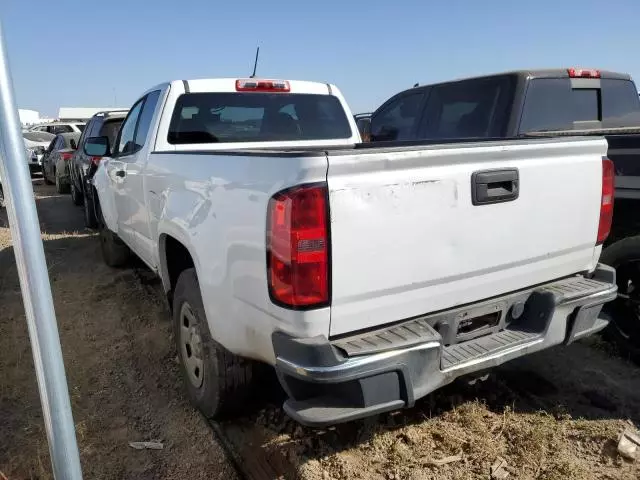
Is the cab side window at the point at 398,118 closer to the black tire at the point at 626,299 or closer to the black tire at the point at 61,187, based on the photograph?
the black tire at the point at 626,299

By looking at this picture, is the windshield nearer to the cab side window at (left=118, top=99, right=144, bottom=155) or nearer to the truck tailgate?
the cab side window at (left=118, top=99, right=144, bottom=155)

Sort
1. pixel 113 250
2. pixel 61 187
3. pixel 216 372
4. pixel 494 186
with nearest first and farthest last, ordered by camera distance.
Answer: pixel 494 186, pixel 216 372, pixel 113 250, pixel 61 187

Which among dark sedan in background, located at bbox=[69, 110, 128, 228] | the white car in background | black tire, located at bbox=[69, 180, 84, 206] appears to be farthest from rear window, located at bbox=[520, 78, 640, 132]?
the white car in background

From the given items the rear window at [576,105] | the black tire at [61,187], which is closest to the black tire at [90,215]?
the black tire at [61,187]

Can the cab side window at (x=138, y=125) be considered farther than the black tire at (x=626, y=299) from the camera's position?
Yes

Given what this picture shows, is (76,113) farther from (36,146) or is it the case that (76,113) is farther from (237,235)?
(237,235)

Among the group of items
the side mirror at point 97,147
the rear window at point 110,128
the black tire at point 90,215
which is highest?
the side mirror at point 97,147

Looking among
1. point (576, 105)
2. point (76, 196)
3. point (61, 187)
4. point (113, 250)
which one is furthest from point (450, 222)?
point (61, 187)

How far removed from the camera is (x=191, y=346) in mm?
3031

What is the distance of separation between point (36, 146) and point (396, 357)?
19129mm

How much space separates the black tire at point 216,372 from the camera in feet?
8.96

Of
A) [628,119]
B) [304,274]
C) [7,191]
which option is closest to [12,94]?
[7,191]

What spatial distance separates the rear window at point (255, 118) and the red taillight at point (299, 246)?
6.98 feet

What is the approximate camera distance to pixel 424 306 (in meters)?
2.33
